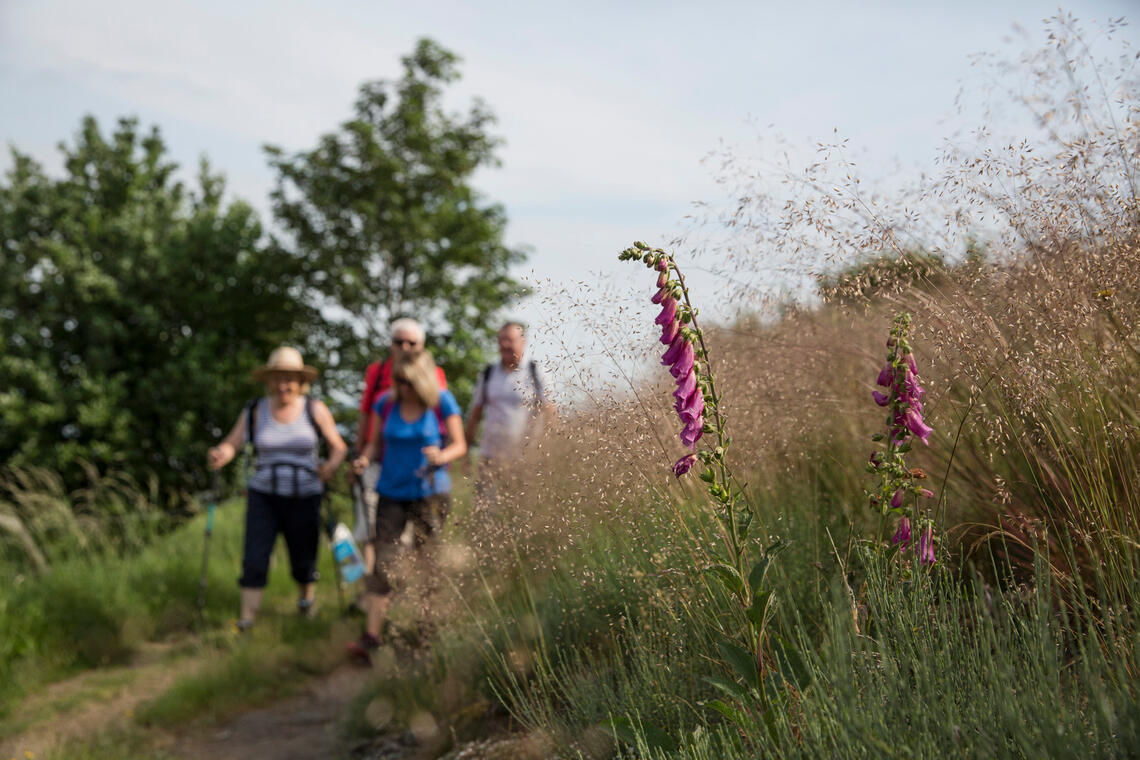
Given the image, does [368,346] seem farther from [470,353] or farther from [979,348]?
[979,348]

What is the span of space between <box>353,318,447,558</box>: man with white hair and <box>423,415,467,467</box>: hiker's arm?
294 millimetres

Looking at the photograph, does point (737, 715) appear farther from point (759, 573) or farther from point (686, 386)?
point (686, 386)

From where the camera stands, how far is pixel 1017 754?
1.64 metres

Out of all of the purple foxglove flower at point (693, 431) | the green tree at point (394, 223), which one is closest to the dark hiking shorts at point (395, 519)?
the purple foxglove flower at point (693, 431)

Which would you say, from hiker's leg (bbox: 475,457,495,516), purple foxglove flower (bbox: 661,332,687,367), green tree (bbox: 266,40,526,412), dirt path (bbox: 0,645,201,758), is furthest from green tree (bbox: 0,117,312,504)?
purple foxglove flower (bbox: 661,332,687,367)

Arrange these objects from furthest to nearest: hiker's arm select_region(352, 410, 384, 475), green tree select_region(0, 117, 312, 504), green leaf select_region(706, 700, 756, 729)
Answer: green tree select_region(0, 117, 312, 504)
hiker's arm select_region(352, 410, 384, 475)
green leaf select_region(706, 700, 756, 729)

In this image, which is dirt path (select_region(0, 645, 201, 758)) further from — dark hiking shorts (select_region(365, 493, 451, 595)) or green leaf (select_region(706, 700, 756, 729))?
green leaf (select_region(706, 700, 756, 729))

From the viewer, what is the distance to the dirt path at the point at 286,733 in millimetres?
4641

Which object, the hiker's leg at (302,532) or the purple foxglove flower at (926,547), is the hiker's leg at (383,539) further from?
the purple foxglove flower at (926,547)

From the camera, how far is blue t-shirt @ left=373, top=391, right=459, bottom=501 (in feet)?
17.8

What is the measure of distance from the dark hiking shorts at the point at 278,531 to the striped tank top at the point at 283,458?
0.11 m

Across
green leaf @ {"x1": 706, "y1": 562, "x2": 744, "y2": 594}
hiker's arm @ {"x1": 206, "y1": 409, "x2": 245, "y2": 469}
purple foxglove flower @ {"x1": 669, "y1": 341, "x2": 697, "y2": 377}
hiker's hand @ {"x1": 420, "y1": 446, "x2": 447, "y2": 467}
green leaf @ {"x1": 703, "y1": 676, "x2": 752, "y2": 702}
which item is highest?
purple foxglove flower @ {"x1": 669, "y1": 341, "x2": 697, "y2": 377}

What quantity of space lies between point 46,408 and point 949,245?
16177 millimetres

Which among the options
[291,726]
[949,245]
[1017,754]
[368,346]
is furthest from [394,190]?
[1017,754]
